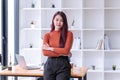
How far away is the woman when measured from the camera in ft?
10.5

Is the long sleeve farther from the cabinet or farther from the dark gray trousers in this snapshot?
the cabinet

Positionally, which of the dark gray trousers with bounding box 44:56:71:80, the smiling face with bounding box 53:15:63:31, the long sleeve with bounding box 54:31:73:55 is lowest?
the dark gray trousers with bounding box 44:56:71:80

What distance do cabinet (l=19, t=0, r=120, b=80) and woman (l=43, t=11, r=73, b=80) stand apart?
2.01 m

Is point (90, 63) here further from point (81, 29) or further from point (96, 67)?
point (81, 29)

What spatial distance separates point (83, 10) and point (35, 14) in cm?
97

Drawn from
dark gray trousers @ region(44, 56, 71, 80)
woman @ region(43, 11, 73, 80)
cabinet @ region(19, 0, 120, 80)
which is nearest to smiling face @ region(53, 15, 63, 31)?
woman @ region(43, 11, 73, 80)

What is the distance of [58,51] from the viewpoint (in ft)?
10.7

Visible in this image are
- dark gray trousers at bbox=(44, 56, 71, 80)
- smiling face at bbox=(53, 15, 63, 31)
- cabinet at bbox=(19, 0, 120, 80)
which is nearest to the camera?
dark gray trousers at bbox=(44, 56, 71, 80)

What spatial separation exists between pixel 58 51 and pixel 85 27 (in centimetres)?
232

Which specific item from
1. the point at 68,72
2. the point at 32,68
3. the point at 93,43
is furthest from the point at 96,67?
the point at 68,72

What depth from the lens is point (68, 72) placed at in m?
3.24

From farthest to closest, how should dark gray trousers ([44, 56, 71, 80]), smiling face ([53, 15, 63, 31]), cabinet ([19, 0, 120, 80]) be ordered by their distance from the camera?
1. cabinet ([19, 0, 120, 80])
2. smiling face ([53, 15, 63, 31])
3. dark gray trousers ([44, 56, 71, 80])

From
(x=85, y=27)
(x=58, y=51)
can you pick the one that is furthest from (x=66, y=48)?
(x=85, y=27)

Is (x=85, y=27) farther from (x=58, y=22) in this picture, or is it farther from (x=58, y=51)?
(x=58, y=51)
